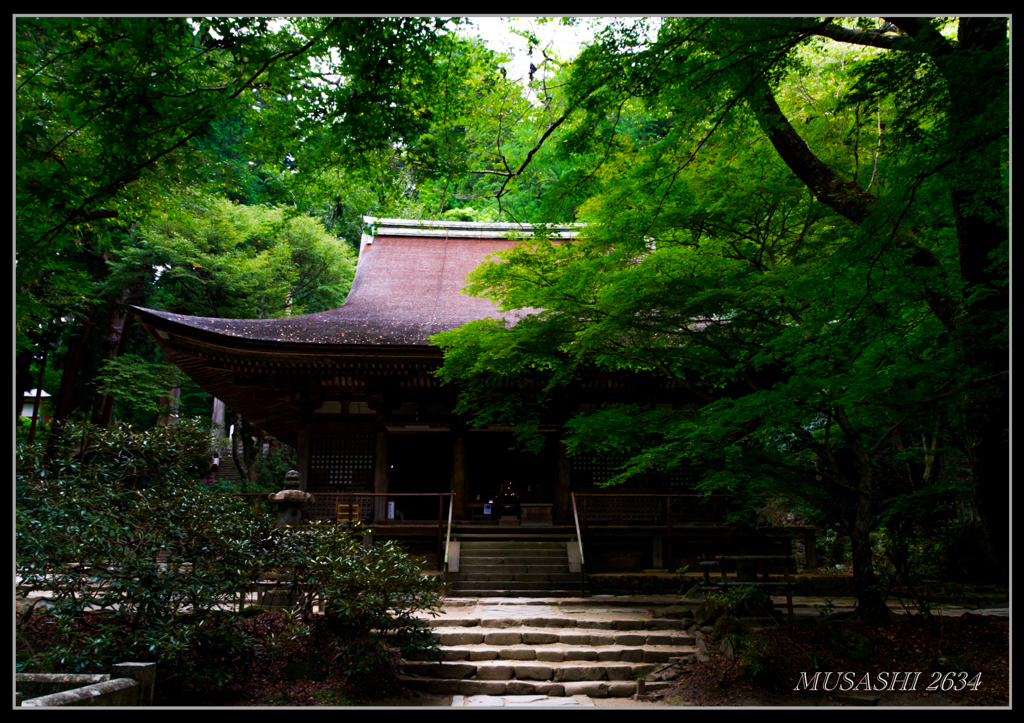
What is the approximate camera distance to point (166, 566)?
192 inches

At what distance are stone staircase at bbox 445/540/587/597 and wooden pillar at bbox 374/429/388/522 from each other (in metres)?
1.57

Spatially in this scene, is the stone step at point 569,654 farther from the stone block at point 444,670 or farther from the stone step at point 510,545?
the stone step at point 510,545

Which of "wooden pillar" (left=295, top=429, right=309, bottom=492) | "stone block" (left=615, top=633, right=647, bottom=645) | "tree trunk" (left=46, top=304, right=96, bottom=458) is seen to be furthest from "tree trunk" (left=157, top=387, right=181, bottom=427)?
"stone block" (left=615, top=633, right=647, bottom=645)

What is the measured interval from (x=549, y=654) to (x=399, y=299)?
8.09m

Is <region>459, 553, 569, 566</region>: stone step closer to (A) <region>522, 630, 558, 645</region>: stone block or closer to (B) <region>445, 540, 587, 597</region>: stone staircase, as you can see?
(B) <region>445, 540, 587, 597</region>: stone staircase

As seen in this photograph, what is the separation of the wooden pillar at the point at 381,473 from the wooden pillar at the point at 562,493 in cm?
306

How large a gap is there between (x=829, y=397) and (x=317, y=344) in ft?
24.0

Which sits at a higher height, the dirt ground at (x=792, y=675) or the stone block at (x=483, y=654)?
the dirt ground at (x=792, y=675)

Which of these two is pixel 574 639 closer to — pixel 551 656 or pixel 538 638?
pixel 538 638

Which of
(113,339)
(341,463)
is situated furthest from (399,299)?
(113,339)

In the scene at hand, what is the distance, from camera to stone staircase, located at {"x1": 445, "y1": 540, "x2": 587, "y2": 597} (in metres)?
8.82

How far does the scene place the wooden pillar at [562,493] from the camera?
10.8 m

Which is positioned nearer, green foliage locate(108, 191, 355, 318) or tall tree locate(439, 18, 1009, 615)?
tall tree locate(439, 18, 1009, 615)

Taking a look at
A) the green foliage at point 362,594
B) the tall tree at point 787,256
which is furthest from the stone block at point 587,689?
the tall tree at point 787,256
